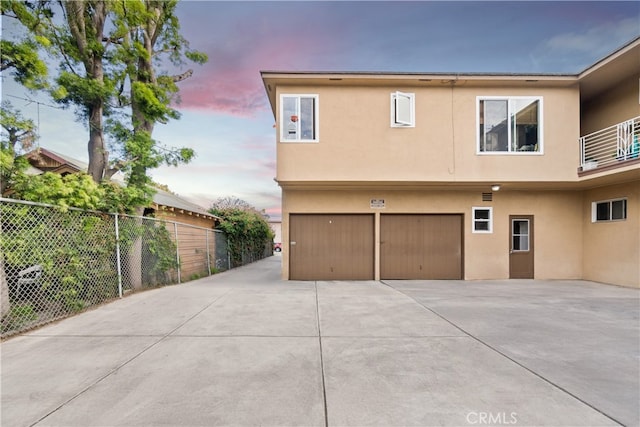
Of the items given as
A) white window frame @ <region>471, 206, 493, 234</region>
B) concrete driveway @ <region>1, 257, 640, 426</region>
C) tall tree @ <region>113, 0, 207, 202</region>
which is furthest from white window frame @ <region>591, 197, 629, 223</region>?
tall tree @ <region>113, 0, 207, 202</region>

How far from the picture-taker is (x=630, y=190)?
792 centimetres

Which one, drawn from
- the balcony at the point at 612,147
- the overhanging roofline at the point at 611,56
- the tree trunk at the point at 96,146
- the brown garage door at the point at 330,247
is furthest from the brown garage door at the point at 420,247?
the tree trunk at the point at 96,146

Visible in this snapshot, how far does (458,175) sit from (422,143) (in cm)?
137

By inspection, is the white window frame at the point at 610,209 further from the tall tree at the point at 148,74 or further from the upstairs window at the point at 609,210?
the tall tree at the point at 148,74

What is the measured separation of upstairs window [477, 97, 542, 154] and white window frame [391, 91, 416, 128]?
6.36 ft

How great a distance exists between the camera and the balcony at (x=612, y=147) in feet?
23.8

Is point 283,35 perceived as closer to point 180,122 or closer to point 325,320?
point 180,122

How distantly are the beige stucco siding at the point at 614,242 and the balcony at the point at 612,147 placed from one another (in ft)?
3.19

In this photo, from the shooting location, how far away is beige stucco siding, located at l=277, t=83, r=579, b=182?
8.19 metres

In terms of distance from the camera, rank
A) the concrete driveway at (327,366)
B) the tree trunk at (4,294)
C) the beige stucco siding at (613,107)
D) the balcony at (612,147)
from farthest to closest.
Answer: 1. the beige stucco siding at (613,107)
2. the balcony at (612,147)
3. the tree trunk at (4,294)
4. the concrete driveway at (327,366)

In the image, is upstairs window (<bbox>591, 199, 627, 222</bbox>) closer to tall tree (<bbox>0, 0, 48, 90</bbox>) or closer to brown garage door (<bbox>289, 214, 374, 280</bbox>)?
brown garage door (<bbox>289, 214, 374, 280</bbox>)

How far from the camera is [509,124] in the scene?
8453 mm

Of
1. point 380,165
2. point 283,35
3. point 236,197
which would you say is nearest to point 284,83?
point 283,35

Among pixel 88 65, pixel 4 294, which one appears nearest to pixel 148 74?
pixel 88 65
